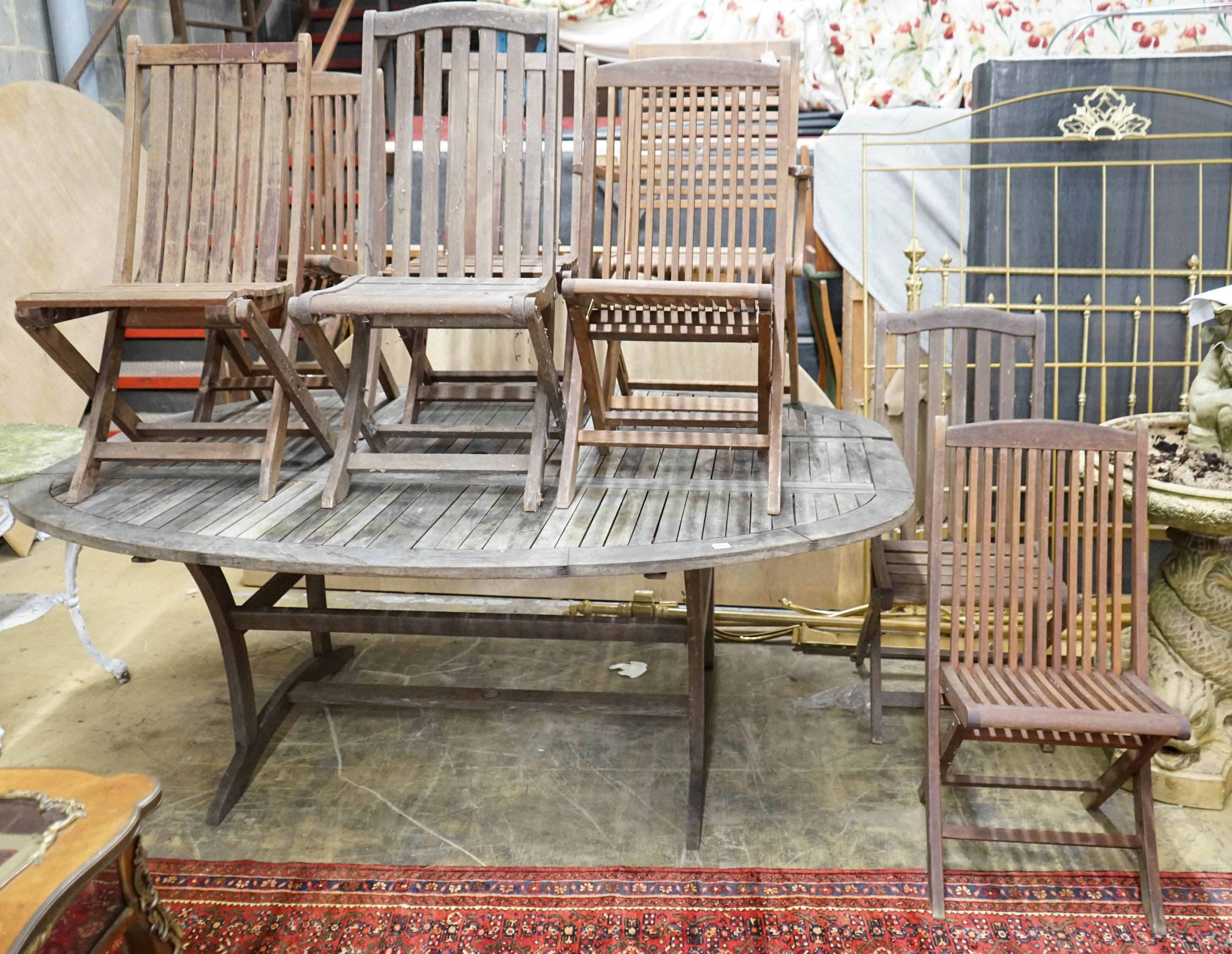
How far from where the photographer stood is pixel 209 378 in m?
3.45

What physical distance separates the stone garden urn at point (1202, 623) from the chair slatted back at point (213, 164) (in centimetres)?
245

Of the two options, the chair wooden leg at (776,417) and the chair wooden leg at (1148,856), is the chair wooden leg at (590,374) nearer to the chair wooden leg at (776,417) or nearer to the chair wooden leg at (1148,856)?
the chair wooden leg at (776,417)

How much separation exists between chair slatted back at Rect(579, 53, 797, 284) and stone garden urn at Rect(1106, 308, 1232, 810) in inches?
45.9

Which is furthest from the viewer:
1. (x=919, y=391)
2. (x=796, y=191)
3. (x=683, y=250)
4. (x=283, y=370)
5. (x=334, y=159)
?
(x=334, y=159)

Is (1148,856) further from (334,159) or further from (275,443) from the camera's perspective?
(334,159)

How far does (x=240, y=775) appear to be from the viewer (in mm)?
2822

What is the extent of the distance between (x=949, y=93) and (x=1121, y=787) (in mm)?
3133

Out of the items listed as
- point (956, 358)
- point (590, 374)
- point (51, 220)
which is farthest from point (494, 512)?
point (51, 220)

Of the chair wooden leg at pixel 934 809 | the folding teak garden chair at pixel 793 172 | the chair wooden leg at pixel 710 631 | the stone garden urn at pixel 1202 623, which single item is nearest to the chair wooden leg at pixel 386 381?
the folding teak garden chair at pixel 793 172

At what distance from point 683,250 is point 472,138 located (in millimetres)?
698

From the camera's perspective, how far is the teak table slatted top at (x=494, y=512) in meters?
2.25

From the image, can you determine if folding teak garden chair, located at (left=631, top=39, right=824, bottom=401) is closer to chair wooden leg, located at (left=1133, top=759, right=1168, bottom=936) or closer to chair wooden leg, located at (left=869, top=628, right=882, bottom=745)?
chair wooden leg, located at (left=869, top=628, right=882, bottom=745)

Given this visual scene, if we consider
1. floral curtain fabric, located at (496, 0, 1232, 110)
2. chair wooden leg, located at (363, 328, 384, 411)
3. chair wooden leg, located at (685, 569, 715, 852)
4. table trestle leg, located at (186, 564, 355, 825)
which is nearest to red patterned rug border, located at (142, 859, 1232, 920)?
chair wooden leg, located at (685, 569, 715, 852)

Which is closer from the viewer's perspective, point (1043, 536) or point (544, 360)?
point (1043, 536)
